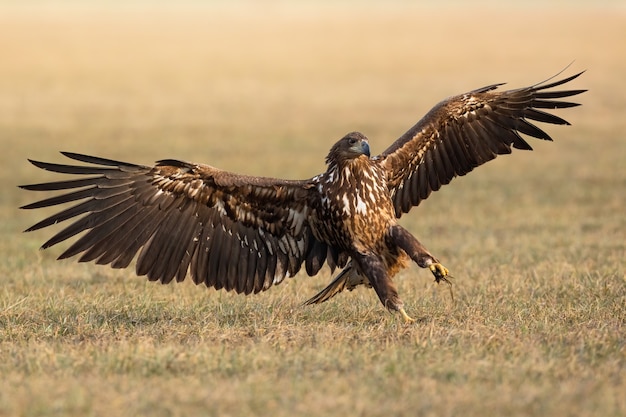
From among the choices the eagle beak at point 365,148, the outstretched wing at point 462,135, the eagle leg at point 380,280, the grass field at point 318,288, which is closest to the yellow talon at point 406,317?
the eagle leg at point 380,280

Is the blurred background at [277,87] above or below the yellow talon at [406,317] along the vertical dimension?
above

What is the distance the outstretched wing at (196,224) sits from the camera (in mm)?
7281

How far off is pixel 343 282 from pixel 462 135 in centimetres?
159

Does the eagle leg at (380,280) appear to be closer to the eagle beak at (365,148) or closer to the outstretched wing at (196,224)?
the outstretched wing at (196,224)

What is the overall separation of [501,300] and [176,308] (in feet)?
7.41

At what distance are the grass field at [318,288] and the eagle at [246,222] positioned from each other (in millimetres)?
283

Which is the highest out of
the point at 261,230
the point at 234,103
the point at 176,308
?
the point at 234,103

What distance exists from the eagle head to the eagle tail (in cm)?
73

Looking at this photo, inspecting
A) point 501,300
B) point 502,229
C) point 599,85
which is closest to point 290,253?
point 501,300

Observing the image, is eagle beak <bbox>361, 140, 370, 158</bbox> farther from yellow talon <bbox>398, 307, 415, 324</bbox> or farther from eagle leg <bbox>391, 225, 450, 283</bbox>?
yellow talon <bbox>398, 307, 415, 324</bbox>

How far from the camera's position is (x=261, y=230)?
765 centimetres

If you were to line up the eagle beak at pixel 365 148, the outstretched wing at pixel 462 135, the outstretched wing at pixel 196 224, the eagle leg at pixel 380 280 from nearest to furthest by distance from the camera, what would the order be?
1. the eagle leg at pixel 380 280
2. the eagle beak at pixel 365 148
3. the outstretched wing at pixel 196 224
4. the outstretched wing at pixel 462 135

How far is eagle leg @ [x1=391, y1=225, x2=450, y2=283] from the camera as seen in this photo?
22.7 feet

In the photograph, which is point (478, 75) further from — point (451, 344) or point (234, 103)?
point (451, 344)
